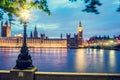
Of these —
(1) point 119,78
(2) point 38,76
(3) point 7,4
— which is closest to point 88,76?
(1) point 119,78

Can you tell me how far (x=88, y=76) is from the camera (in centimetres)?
1544

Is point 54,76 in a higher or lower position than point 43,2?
lower

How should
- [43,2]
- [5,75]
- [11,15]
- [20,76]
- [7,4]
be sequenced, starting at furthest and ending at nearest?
[5,75] → [20,76] → [11,15] → [43,2] → [7,4]

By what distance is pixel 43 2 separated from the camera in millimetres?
9977

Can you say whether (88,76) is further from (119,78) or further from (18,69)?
(18,69)

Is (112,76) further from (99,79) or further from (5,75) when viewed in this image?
(5,75)

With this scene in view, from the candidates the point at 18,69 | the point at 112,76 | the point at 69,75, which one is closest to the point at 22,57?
the point at 18,69

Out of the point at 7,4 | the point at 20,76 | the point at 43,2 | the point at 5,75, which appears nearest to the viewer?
the point at 7,4

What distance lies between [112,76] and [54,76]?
3.05m

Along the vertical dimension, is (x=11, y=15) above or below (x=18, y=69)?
above

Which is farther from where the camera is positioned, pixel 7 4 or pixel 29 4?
pixel 29 4

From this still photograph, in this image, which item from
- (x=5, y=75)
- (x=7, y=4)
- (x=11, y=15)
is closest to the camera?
(x=7, y=4)

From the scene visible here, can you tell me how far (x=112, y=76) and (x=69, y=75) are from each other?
7.38 feet

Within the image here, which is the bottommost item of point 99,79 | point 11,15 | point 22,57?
point 99,79
